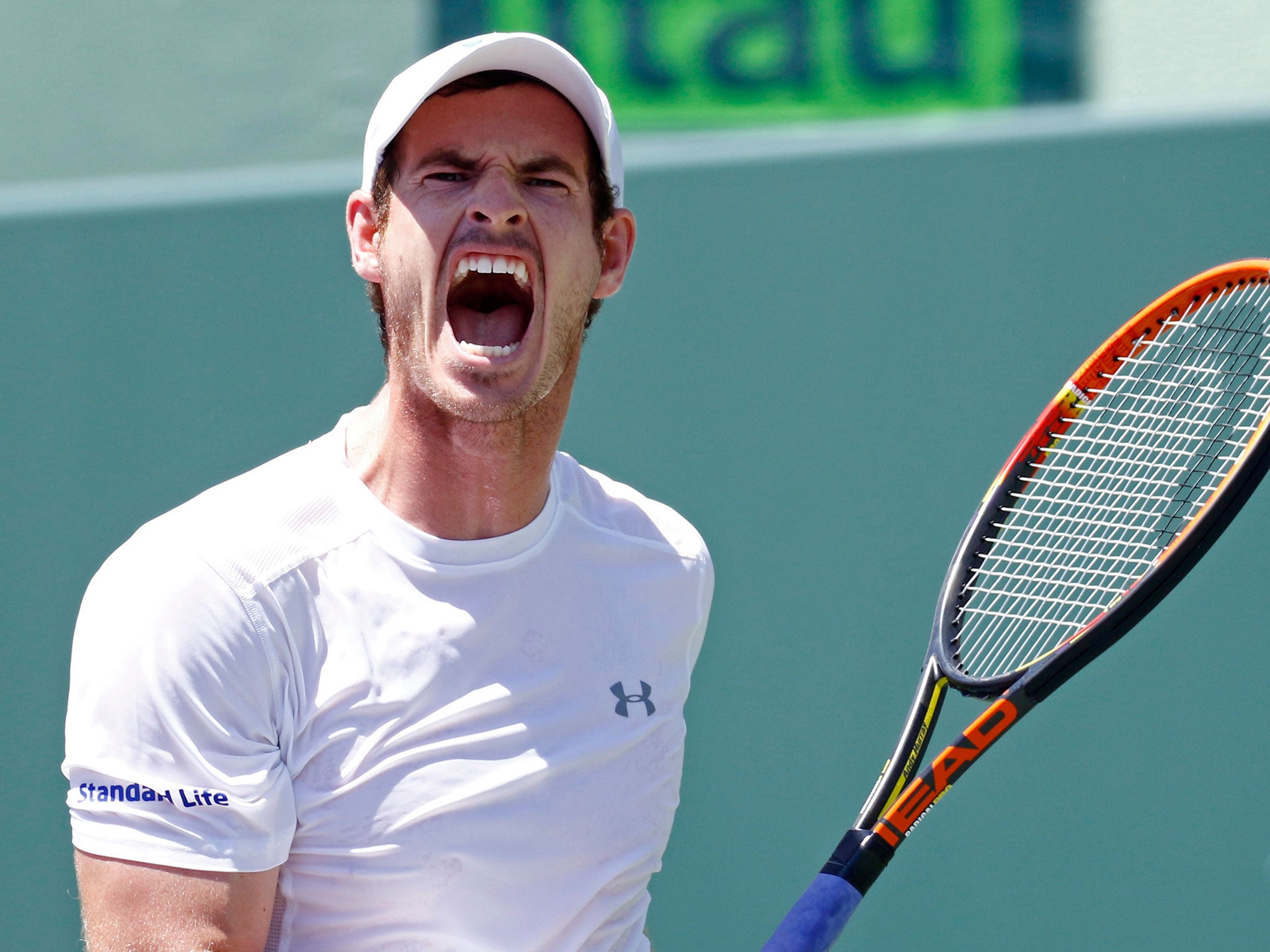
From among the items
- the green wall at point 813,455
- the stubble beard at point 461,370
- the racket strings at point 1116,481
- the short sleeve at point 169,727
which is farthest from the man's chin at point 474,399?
the green wall at point 813,455

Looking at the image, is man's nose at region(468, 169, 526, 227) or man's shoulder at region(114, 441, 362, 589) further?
man's nose at region(468, 169, 526, 227)

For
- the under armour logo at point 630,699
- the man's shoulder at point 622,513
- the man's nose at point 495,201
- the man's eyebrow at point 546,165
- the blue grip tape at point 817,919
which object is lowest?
the blue grip tape at point 817,919

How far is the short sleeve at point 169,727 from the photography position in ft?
4.72

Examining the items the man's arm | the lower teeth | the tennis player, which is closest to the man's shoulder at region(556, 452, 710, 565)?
the tennis player

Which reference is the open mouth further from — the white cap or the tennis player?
the white cap

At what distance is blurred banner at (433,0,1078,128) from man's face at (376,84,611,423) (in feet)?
5.17

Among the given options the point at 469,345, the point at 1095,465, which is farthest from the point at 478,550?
the point at 1095,465

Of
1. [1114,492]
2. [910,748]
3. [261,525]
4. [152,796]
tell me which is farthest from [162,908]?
[1114,492]

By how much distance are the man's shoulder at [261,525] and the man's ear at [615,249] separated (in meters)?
0.41

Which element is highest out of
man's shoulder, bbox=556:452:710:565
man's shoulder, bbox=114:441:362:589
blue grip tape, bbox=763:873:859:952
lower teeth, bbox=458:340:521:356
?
lower teeth, bbox=458:340:521:356

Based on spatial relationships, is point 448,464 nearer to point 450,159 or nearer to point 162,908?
point 450,159

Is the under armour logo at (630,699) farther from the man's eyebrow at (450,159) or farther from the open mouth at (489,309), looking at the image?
the man's eyebrow at (450,159)

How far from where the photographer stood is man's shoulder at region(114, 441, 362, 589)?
4.97 ft

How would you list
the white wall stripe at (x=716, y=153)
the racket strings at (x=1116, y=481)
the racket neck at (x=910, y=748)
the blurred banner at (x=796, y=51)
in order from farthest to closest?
the blurred banner at (x=796, y=51) → the white wall stripe at (x=716, y=153) → the racket strings at (x=1116, y=481) → the racket neck at (x=910, y=748)
